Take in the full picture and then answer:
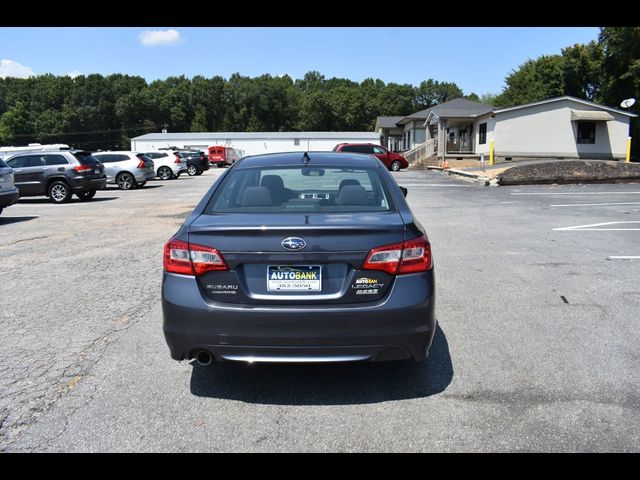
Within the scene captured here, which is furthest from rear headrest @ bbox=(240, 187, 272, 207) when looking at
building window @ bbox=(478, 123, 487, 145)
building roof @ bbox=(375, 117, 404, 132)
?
building roof @ bbox=(375, 117, 404, 132)

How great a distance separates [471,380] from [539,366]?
0.62 meters

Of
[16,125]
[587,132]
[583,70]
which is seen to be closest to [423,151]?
[587,132]

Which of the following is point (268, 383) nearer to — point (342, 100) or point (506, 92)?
point (506, 92)

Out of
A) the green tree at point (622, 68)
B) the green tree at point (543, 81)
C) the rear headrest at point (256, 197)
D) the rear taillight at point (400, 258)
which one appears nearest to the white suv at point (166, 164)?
the rear headrest at point (256, 197)

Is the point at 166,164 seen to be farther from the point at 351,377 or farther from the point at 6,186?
the point at 351,377

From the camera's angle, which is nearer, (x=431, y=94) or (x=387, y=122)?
(x=387, y=122)

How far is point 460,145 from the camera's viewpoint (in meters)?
43.5

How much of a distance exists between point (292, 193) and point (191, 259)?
1311mm

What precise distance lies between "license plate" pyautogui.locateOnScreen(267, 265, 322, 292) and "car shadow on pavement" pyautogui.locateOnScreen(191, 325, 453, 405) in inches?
22.5

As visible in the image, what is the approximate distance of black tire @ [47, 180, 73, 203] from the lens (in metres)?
17.5

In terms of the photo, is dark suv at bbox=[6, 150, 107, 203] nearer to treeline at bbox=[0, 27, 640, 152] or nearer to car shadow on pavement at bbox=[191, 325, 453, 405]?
car shadow on pavement at bbox=[191, 325, 453, 405]

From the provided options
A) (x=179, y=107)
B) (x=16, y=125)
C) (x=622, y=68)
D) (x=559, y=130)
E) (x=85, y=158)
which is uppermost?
(x=179, y=107)

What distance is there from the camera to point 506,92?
76562mm
